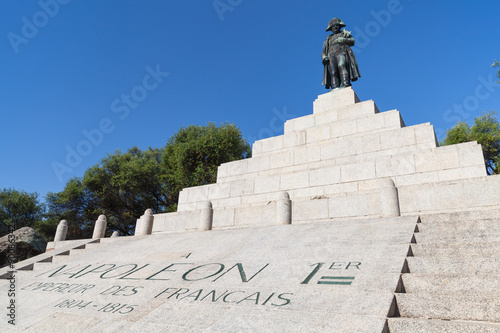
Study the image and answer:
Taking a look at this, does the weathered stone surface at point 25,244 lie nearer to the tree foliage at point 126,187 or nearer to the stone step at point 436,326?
the tree foliage at point 126,187

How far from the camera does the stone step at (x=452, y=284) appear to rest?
170 inches

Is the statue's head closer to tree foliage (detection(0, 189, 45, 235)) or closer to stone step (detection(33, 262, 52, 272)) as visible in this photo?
stone step (detection(33, 262, 52, 272))

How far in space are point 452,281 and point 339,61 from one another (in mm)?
15612

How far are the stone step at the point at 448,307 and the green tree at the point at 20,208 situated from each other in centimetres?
4050

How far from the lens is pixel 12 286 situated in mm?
8844

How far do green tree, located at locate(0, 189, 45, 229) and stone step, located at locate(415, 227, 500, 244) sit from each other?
3968 centimetres

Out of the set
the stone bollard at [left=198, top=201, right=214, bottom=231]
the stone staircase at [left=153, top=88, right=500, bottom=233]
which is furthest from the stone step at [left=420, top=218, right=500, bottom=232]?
the stone bollard at [left=198, top=201, right=214, bottom=231]

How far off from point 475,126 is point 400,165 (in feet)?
96.8

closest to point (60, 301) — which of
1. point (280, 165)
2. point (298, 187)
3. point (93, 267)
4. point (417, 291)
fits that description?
point (93, 267)

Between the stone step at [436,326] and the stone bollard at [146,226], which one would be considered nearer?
the stone step at [436,326]

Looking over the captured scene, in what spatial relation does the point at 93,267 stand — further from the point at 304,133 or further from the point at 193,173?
the point at 193,173

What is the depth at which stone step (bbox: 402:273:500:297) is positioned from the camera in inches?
Answer: 170

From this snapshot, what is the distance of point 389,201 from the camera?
946 cm

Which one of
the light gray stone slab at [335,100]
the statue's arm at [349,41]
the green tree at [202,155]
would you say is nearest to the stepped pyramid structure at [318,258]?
the light gray stone slab at [335,100]
